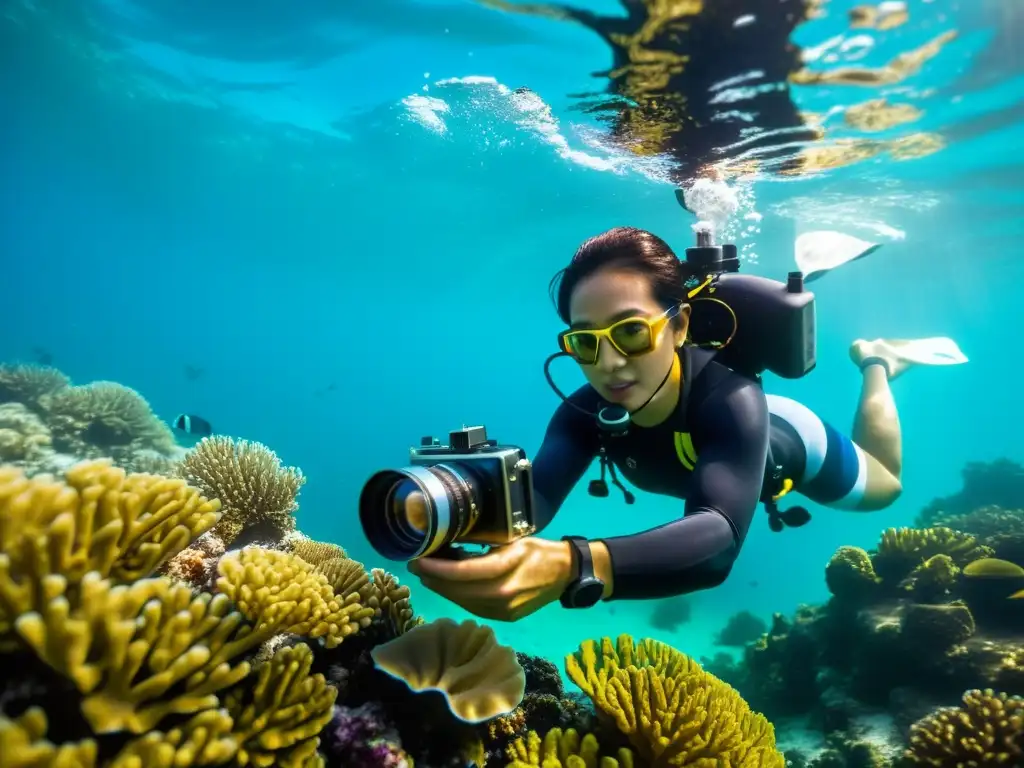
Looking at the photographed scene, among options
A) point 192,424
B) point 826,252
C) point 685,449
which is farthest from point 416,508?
point 192,424

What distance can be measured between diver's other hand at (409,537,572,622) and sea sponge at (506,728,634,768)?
1352 millimetres

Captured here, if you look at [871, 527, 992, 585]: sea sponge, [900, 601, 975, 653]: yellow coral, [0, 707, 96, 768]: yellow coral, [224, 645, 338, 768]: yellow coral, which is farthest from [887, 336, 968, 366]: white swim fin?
[0, 707, 96, 768]: yellow coral

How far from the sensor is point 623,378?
3111mm

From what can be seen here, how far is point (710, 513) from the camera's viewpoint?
2256mm

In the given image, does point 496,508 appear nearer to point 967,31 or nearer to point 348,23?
point 967,31

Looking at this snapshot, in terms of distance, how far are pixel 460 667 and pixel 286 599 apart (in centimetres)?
91

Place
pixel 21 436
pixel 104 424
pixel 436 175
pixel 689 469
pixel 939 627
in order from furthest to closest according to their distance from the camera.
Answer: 1. pixel 436 175
2. pixel 104 424
3. pixel 21 436
4. pixel 939 627
5. pixel 689 469

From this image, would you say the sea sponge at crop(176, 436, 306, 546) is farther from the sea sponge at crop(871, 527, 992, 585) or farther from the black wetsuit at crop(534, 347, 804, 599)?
the sea sponge at crop(871, 527, 992, 585)

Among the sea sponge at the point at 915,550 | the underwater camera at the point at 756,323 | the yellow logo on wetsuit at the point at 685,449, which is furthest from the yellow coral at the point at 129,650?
the sea sponge at the point at 915,550

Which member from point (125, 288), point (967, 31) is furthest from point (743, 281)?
point (125, 288)

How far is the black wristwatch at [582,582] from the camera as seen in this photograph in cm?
189

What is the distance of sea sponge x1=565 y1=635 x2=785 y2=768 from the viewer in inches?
A: 110

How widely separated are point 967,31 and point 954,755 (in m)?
11.9

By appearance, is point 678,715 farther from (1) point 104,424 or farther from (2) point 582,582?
(1) point 104,424
